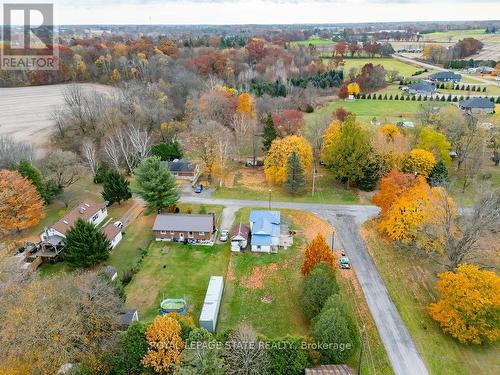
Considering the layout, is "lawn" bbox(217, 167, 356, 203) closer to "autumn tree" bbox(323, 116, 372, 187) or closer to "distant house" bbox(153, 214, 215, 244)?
"autumn tree" bbox(323, 116, 372, 187)

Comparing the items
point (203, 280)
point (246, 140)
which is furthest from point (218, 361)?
point (246, 140)

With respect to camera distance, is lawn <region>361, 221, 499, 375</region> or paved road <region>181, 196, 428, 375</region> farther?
paved road <region>181, 196, 428, 375</region>

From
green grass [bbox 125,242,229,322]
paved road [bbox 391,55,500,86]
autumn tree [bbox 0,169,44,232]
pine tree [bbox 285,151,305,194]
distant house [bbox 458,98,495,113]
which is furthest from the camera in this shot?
paved road [bbox 391,55,500,86]

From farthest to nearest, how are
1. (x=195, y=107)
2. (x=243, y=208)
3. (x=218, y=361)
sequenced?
(x=195, y=107)
(x=243, y=208)
(x=218, y=361)

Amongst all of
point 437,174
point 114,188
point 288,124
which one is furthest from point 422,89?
point 114,188

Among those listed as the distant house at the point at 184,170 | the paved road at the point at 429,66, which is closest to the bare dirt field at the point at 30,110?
the distant house at the point at 184,170

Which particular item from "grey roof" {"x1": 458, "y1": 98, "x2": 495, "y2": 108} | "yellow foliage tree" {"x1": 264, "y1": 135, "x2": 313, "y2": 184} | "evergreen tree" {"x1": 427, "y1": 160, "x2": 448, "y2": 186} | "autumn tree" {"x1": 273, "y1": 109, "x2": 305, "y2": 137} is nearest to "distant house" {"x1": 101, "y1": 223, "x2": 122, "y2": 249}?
"yellow foliage tree" {"x1": 264, "y1": 135, "x2": 313, "y2": 184}

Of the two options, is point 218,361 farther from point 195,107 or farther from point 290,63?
point 290,63
